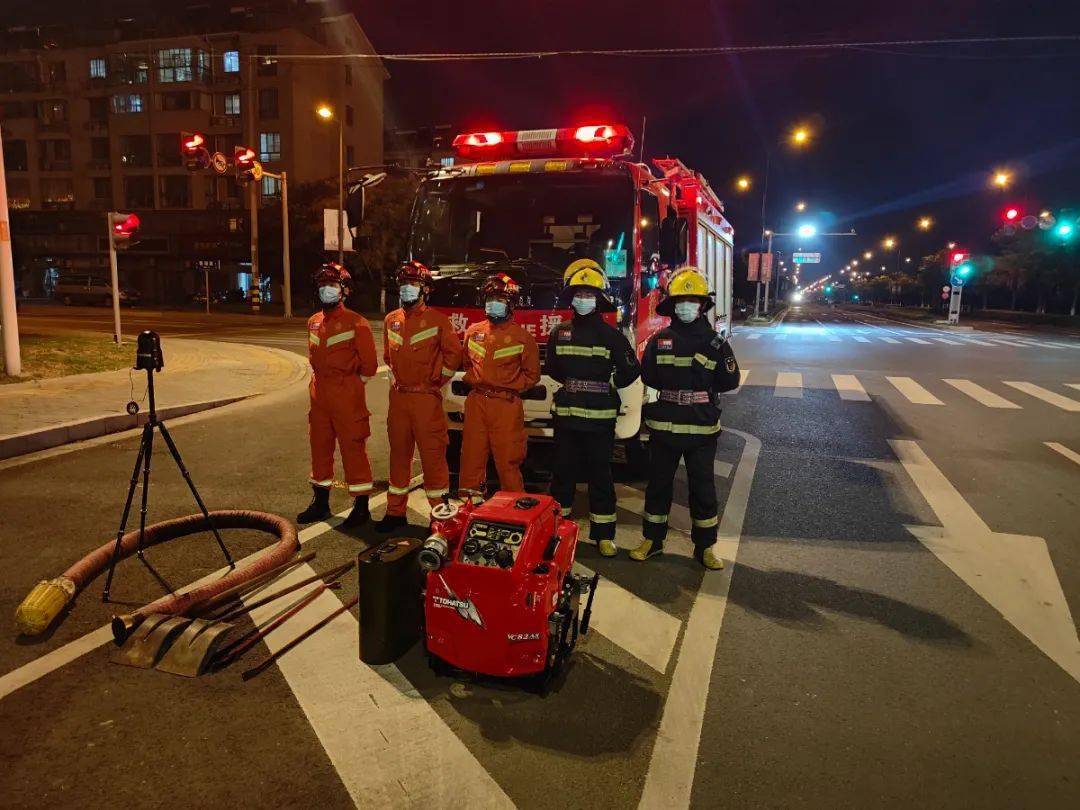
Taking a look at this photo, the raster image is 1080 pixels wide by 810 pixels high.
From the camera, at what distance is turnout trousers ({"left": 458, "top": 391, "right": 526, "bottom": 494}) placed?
5.20 m

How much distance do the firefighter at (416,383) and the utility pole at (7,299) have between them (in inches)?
382

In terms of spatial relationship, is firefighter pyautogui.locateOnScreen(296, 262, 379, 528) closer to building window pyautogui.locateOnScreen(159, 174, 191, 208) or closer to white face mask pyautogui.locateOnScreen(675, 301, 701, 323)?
white face mask pyautogui.locateOnScreen(675, 301, 701, 323)

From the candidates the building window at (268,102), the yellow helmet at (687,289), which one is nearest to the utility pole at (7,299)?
the yellow helmet at (687,289)

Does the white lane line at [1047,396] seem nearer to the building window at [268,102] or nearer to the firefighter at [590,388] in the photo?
the firefighter at [590,388]

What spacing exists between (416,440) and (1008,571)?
448 cm

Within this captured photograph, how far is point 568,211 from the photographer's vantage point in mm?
6672

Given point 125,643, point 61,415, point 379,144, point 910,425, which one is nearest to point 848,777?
point 125,643

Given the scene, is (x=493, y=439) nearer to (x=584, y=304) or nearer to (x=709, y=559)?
(x=584, y=304)

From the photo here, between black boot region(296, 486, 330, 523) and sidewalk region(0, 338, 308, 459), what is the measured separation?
2.00 meters

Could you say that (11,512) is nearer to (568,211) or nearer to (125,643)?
(125,643)

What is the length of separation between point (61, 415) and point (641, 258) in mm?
7627

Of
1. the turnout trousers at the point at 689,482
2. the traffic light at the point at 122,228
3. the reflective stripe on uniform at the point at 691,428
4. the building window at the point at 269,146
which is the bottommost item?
the turnout trousers at the point at 689,482

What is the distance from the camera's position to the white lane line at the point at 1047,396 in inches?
479

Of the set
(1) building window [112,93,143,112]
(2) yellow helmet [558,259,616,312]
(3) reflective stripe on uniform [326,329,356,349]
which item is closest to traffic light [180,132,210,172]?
(3) reflective stripe on uniform [326,329,356,349]
